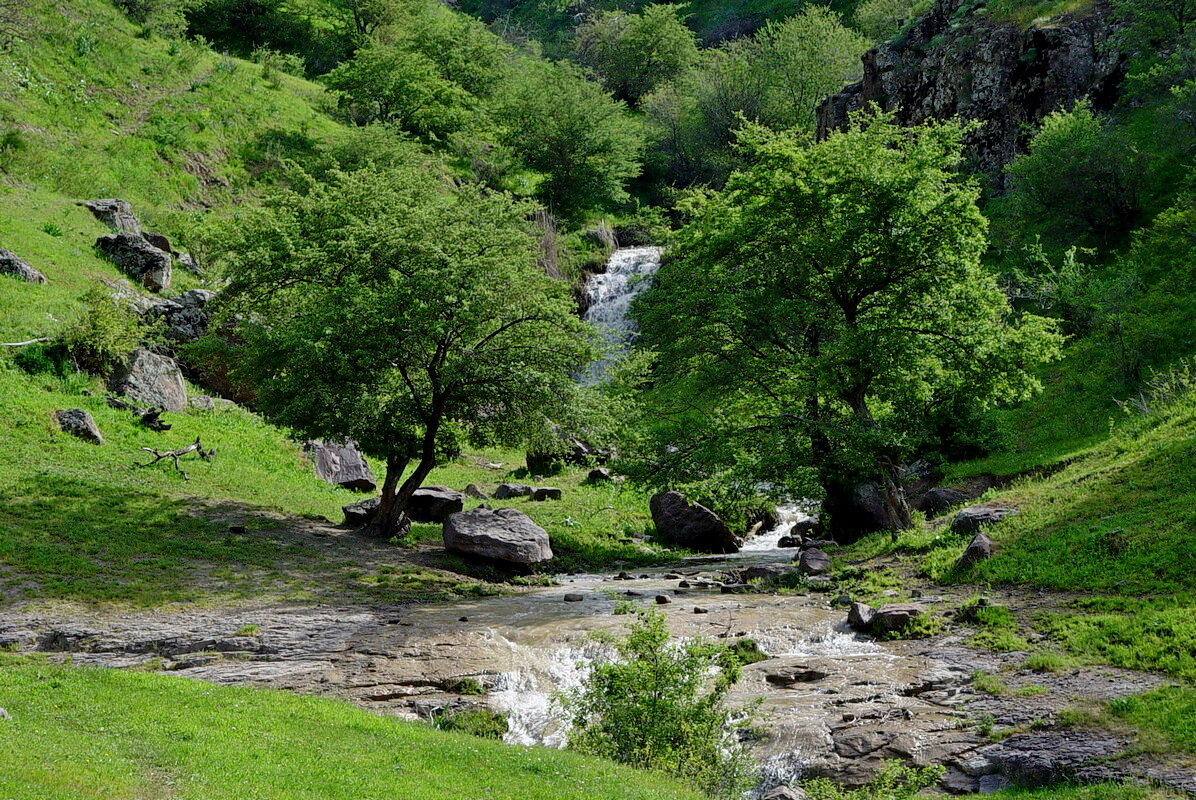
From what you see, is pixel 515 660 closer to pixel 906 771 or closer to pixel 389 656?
pixel 389 656

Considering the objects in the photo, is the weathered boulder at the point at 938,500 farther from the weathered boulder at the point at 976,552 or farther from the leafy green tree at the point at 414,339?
the leafy green tree at the point at 414,339

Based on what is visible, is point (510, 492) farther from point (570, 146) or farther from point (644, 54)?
point (644, 54)

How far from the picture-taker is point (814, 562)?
22.4 metres

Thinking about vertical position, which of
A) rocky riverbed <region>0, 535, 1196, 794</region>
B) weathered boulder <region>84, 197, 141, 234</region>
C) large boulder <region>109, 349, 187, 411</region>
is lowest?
rocky riverbed <region>0, 535, 1196, 794</region>

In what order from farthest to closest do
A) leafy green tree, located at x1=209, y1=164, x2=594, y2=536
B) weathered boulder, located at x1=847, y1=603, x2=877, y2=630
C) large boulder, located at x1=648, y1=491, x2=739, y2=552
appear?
large boulder, located at x1=648, y1=491, x2=739, y2=552 → leafy green tree, located at x1=209, y1=164, x2=594, y2=536 → weathered boulder, located at x1=847, y1=603, x2=877, y2=630

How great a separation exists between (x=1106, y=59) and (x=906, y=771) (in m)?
46.1

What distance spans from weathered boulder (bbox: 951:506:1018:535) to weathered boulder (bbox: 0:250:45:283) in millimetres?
30858

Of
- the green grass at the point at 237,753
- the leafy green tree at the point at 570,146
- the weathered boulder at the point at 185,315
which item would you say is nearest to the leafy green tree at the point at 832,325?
the green grass at the point at 237,753

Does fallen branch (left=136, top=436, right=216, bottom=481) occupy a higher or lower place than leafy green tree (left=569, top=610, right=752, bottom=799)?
higher

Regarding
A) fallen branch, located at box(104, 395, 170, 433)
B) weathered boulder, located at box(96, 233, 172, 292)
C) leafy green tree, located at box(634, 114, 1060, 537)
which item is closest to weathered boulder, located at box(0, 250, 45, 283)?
weathered boulder, located at box(96, 233, 172, 292)

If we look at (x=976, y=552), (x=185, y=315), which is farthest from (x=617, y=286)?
(x=976, y=552)

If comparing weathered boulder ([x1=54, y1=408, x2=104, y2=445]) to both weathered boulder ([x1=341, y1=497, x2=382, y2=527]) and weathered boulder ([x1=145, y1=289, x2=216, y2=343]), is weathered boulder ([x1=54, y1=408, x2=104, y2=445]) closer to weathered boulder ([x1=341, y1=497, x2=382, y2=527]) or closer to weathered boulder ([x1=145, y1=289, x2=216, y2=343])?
weathered boulder ([x1=145, y1=289, x2=216, y2=343])

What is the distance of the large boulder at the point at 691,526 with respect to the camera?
29.8 m

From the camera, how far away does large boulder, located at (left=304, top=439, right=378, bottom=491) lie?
31.4 metres
